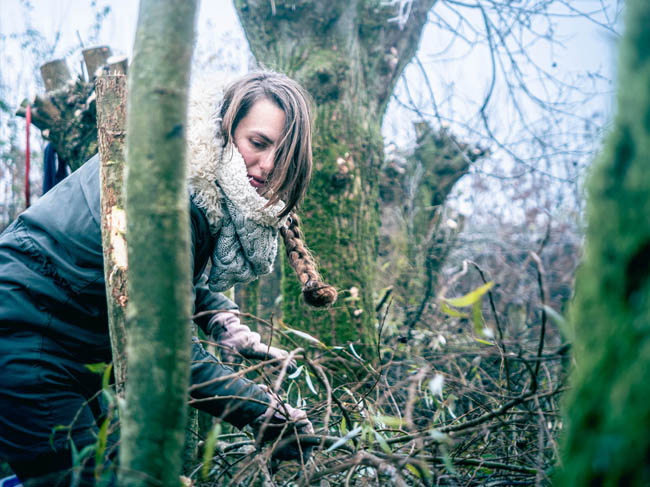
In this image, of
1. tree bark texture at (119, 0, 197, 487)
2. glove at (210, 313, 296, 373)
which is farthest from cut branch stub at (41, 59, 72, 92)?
tree bark texture at (119, 0, 197, 487)

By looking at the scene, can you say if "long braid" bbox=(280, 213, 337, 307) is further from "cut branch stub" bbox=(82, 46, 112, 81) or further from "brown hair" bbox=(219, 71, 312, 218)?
"cut branch stub" bbox=(82, 46, 112, 81)

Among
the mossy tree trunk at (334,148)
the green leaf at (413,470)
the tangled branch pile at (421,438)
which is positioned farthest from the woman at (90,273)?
the mossy tree trunk at (334,148)

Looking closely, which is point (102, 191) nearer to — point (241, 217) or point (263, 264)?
point (241, 217)

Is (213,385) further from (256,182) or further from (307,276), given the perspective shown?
(256,182)

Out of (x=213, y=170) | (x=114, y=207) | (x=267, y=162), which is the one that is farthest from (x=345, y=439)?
(x=267, y=162)

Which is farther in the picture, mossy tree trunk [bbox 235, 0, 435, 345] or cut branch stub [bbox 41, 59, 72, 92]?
cut branch stub [bbox 41, 59, 72, 92]

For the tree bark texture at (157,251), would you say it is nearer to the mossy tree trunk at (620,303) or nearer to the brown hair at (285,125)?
the mossy tree trunk at (620,303)

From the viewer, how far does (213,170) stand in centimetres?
162

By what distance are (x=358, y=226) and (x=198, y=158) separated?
1.63 metres

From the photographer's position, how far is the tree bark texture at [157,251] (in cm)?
75

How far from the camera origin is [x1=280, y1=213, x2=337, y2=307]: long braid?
1.81 metres

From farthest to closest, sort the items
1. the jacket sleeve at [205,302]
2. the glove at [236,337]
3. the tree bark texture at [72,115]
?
the tree bark texture at [72,115] → the jacket sleeve at [205,302] → the glove at [236,337]

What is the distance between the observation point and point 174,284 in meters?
0.76

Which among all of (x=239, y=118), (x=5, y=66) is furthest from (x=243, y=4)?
(x=5, y=66)
